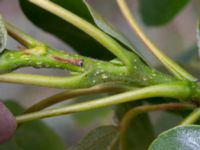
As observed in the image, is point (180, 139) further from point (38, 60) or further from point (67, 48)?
point (67, 48)

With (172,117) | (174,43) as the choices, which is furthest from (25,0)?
(174,43)

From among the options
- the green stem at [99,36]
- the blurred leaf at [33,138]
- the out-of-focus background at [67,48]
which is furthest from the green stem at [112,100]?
the out-of-focus background at [67,48]

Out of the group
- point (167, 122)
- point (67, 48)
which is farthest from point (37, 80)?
point (67, 48)

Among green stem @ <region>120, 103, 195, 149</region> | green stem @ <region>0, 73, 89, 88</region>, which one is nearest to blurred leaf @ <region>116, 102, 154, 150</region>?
green stem @ <region>120, 103, 195, 149</region>

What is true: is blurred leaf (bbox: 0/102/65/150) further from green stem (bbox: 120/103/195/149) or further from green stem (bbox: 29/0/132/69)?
green stem (bbox: 29/0/132/69)

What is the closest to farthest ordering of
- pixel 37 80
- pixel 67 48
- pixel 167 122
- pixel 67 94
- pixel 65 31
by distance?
pixel 37 80, pixel 67 94, pixel 65 31, pixel 167 122, pixel 67 48
